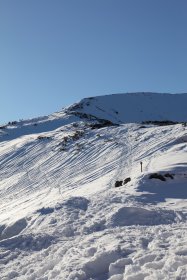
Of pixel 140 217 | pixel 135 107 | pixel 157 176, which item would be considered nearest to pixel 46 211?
pixel 140 217

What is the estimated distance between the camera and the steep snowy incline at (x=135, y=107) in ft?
215

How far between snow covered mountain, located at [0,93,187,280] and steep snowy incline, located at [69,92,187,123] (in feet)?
65.7

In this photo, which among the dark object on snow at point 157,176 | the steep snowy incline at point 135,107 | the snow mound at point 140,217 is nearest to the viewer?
the snow mound at point 140,217

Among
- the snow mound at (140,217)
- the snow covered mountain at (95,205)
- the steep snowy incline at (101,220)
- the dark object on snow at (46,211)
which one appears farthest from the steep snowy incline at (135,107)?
the snow mound at (140,217)

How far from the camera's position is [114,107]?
227ft

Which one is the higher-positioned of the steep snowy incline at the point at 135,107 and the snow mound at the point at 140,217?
the steep snowy incline at the point at 135,107

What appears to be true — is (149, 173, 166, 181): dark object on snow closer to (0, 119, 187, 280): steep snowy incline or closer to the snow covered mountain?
the snow covered mountain

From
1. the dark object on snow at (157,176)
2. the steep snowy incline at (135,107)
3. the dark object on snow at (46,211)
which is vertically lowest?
the dark object on snow at (46,211)

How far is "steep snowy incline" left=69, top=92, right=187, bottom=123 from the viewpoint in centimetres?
6550

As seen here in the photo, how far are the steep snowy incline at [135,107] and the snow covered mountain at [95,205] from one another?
20019 millimetres

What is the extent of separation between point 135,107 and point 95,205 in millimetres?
57396

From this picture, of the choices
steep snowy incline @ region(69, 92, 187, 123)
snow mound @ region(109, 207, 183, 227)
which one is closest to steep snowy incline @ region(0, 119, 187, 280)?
snow mound @ region(109, 207, 183, 227)

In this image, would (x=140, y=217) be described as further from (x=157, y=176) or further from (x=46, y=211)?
(x=157, y=176)

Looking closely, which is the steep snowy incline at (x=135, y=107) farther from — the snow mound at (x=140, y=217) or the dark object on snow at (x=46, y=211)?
the snow mound at (x=140, y=217)
